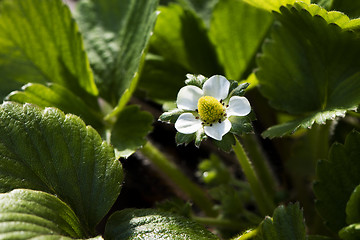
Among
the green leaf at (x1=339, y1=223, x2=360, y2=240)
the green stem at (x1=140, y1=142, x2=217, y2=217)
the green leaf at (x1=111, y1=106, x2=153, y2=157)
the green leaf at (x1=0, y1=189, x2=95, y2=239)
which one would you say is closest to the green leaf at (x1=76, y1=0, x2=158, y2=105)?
the green leaf at (x1=111, y1=106, x2=153, y2=157)

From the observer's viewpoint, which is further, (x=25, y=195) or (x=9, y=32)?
(x=9, y=32)

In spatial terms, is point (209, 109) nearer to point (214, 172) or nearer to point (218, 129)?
point (218, 129)

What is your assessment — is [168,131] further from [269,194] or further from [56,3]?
[56,3]

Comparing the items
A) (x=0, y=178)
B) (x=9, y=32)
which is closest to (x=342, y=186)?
(x=0, y=178)

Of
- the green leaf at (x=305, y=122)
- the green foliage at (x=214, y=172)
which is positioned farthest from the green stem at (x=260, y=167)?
the green leaf at (x=305, y=122)

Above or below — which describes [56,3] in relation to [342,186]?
above

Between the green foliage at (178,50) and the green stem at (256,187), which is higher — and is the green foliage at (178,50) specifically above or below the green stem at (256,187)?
above

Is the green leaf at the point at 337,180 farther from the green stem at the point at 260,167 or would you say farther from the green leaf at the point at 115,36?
the green leaf at the point at 115,36
